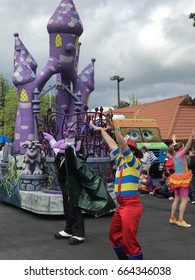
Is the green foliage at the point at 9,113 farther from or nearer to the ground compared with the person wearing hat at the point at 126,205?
farther from the ground

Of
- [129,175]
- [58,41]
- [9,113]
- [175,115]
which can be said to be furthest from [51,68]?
[9,113]

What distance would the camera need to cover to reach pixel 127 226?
12.8 feet

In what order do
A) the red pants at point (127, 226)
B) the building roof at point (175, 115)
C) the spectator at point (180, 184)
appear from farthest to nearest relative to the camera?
the building roof at point (175, 115) → the spectator at point (180, 184) → the red pants at point (127, 226)

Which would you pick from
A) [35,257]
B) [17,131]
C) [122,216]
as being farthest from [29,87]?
[122,216]

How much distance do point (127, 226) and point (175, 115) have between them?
1645 cm

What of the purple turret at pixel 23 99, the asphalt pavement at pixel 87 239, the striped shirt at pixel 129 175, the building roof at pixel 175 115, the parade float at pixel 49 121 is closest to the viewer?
the striped shirt at pixel 129 175

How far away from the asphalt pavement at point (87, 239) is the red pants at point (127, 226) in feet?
3.38

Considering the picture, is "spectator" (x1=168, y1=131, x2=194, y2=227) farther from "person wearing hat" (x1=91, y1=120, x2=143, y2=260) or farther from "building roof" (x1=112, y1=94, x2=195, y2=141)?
"building roof" (x1=112, y1=94, x2=195, y2=141)

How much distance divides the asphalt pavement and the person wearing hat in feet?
3.43

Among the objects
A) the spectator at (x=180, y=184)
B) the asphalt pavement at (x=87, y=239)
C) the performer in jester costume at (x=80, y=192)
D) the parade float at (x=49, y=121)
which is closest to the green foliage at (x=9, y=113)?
the parade float at (x=49, y=121)

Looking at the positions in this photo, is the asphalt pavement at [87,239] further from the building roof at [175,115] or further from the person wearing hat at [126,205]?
the building roof at [175,115]

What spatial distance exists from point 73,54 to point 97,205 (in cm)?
595

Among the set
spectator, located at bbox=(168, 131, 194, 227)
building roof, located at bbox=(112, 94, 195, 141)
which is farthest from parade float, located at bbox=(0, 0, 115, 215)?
building roof, located at bbox=(112, 94, 195, 141)

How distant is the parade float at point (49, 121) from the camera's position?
8.10m
